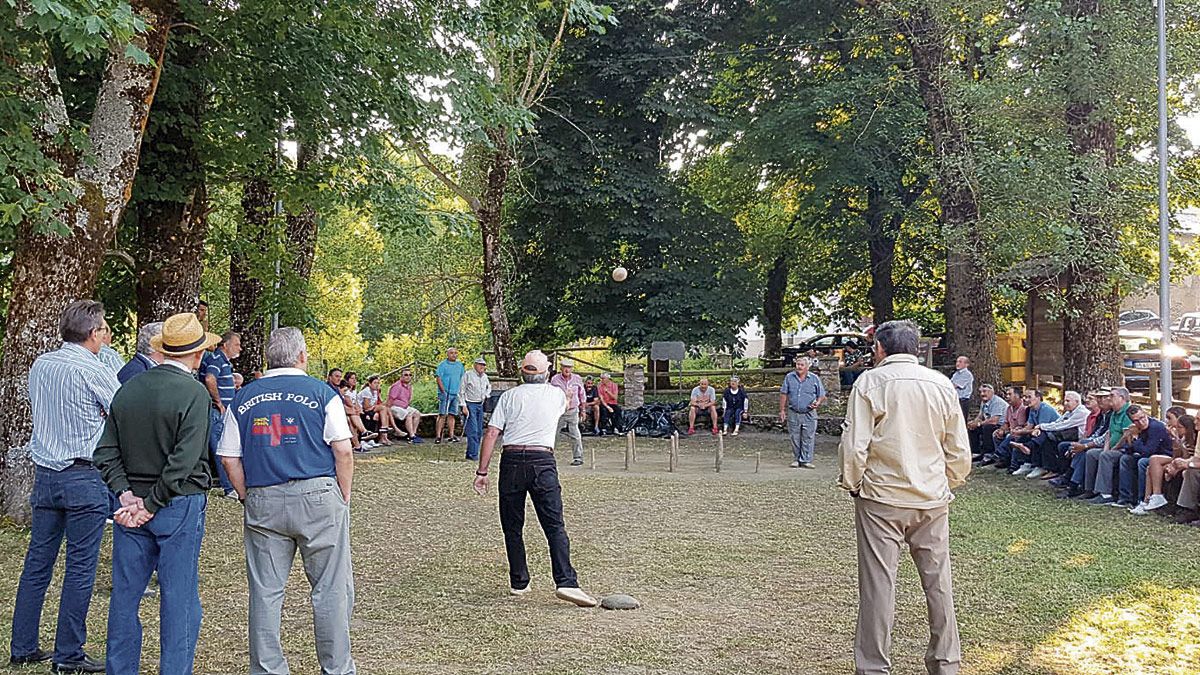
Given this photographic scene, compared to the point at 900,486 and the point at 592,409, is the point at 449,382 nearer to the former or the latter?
the point at 592,409

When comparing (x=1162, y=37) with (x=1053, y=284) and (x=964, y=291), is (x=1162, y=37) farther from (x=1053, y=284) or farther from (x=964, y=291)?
(x=964, y=291)

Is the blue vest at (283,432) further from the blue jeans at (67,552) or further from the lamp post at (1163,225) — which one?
the lamp post at (1163,225)

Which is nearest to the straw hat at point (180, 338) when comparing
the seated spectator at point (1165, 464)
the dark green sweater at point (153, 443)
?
the dark green sweater at point (153, 443)

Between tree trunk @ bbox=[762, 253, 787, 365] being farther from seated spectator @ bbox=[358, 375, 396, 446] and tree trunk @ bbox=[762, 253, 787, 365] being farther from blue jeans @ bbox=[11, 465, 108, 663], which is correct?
blue jeans @ bbox=[11, 465, 108, 663]

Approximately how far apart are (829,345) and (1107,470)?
17954 millimetres

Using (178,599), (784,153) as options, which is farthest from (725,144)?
(178,599)

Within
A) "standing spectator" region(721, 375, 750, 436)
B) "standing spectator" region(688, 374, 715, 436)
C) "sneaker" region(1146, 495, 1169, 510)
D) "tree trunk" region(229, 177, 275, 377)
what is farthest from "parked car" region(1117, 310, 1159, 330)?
"tree trunk" region(229, 177, 275, 377)

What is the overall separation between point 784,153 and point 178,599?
19664mm

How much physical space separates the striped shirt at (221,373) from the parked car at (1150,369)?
12532 mm

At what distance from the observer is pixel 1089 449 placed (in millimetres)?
11297

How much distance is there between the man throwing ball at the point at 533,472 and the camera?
6727 millimetres

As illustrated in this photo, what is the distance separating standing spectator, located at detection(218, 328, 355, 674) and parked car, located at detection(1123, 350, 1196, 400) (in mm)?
13769

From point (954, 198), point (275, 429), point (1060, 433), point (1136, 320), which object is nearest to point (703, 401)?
point (954, 198)

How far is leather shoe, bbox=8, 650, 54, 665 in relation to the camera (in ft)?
17.3
